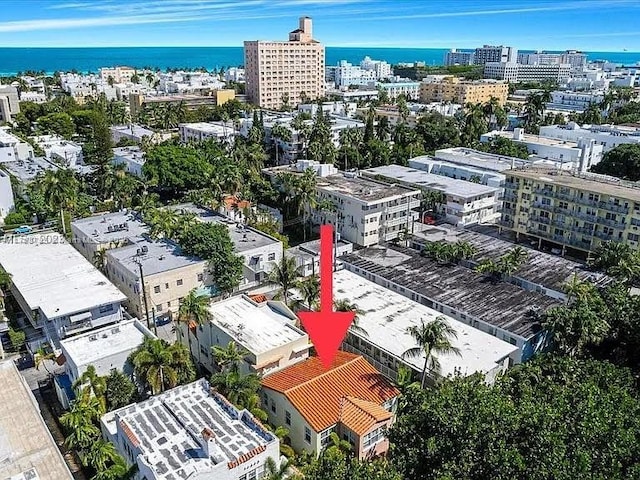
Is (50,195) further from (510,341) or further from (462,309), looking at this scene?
(510,341)

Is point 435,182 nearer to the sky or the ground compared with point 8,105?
nearer to the ground

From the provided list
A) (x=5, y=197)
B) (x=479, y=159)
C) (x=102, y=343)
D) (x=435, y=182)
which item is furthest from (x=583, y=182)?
(x=5, y=197)

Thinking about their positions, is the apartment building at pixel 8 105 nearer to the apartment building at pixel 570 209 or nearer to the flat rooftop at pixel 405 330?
the flat rooftop at pixel 405 330

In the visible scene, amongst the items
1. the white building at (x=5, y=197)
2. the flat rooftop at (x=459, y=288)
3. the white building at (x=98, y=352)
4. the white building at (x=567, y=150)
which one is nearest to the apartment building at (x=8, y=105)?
the white building at (x=5, y=197)

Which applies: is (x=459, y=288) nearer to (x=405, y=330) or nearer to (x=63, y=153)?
(x=405, y=330)

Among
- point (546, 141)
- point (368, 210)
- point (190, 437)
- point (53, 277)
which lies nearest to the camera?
point (190, 437)

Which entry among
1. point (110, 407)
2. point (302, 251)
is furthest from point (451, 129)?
point (110, 407)

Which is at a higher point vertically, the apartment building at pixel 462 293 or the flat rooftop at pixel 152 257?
the flat rooftop at pixel 152 257
